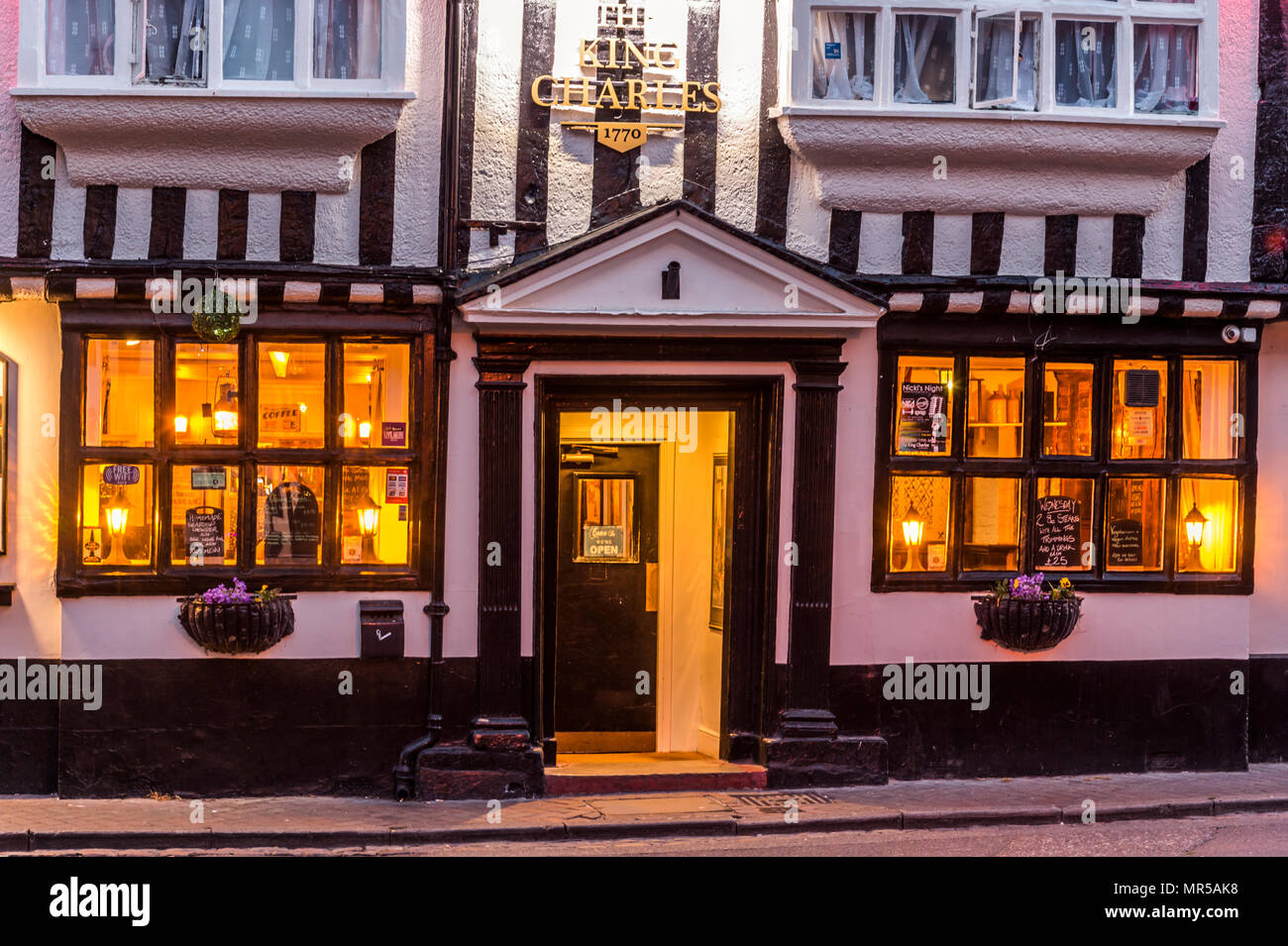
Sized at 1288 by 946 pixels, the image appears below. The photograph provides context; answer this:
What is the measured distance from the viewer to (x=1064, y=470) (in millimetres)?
12047

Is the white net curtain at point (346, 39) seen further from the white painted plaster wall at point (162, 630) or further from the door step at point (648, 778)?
the door step at point (648, 778)

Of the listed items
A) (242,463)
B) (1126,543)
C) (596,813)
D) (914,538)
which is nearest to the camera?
(596,813)

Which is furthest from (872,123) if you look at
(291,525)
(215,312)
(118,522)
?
(118,522)

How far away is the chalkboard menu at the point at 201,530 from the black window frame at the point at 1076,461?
193 inches

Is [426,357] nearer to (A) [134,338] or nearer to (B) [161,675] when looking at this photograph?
(A) [134,338]

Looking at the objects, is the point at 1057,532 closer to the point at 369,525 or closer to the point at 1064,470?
the point at 1064,470

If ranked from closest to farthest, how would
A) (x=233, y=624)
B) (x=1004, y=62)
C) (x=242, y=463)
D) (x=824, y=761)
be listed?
(x=233, y=624) → (x=242, y=463) → (x=824, y=761) → (x=1004, y=62)

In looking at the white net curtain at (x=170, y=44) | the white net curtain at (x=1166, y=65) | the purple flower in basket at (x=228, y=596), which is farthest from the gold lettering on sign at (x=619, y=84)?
the purple flower in basket at (x=228, y=596)

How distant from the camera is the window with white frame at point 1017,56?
11.6 meters

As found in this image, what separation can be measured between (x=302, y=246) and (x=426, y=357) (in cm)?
119

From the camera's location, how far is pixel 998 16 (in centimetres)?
1168

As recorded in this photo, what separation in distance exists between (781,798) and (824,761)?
1.86 ft
